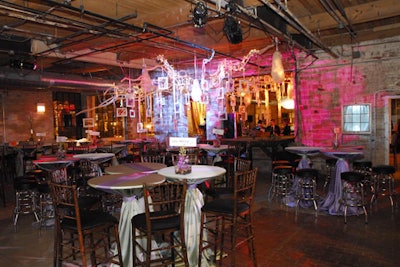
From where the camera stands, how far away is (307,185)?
5871mm

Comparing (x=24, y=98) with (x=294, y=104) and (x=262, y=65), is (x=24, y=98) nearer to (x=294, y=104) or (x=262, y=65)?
(x=262, y=65)

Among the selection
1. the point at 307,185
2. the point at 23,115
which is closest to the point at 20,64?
the point at 23,115

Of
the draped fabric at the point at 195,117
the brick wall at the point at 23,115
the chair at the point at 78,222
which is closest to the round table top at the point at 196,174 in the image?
the chair at the point at 78,222

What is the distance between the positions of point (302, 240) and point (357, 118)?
16.6 feet

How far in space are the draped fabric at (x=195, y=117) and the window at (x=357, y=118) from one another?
5.60 metres

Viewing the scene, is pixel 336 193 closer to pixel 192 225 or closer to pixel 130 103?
pixel 192 225

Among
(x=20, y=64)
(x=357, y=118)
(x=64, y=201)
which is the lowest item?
(x=64, y=201)

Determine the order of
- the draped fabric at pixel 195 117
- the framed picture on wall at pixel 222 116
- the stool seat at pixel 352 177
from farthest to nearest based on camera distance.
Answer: the draped fabric at pixel 195 117, the framed picture on wall at pixel 222 116, the stool seat at pixel 352 177

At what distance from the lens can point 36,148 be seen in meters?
9.12

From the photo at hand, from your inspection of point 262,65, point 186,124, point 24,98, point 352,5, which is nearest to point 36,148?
point 24,98

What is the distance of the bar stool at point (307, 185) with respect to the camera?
532 centimetres

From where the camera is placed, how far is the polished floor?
3.60 metres

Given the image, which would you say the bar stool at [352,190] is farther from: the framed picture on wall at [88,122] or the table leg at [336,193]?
the framed picture on wall at [88,122]

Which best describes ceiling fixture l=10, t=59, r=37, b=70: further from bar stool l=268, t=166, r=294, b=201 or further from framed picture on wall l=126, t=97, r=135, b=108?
bar stool l=268, t=166, r=294, b=201
